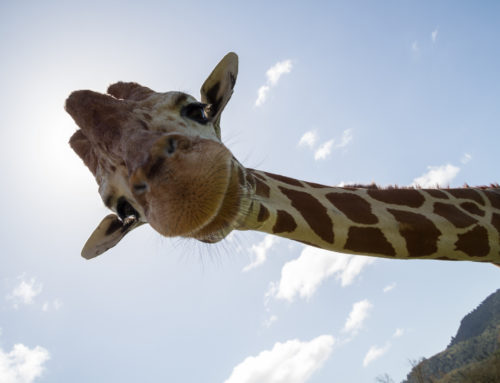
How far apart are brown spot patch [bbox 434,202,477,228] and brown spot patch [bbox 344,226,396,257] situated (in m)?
0.78

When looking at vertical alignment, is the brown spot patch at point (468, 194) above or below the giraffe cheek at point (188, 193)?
below

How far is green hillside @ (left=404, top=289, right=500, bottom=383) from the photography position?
3478 centimetres

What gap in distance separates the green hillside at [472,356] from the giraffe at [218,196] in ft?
131

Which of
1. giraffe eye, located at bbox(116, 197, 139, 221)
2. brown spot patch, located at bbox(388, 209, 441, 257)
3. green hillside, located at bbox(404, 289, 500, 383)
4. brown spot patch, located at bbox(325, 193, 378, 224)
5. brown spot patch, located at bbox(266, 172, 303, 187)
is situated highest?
giraffe eye, located at bbox(116, 197, 139, 221)

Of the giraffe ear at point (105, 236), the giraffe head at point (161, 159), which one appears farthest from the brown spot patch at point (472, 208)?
the giraffe ear at point (105, 236)

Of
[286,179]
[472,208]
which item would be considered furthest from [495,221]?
[286,179]

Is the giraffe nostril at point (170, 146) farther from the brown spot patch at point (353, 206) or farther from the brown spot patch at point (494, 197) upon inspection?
the brown spot patch at point (494, 197)

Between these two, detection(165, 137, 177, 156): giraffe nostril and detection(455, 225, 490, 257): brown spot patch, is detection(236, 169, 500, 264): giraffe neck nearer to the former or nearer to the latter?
detection(455, 225, 490, 257): brown spot patch

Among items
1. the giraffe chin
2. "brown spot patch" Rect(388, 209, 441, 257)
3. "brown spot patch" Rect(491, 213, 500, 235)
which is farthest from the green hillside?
the giraffe chin

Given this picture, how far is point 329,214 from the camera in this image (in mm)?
2789

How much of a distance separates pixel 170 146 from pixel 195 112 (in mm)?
1053

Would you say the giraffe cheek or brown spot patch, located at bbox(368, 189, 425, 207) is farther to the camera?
brown spot patch, located at bbox(368, 189, 425, 207)

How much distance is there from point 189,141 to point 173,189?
371 millimetres

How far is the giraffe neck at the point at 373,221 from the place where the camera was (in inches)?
104
